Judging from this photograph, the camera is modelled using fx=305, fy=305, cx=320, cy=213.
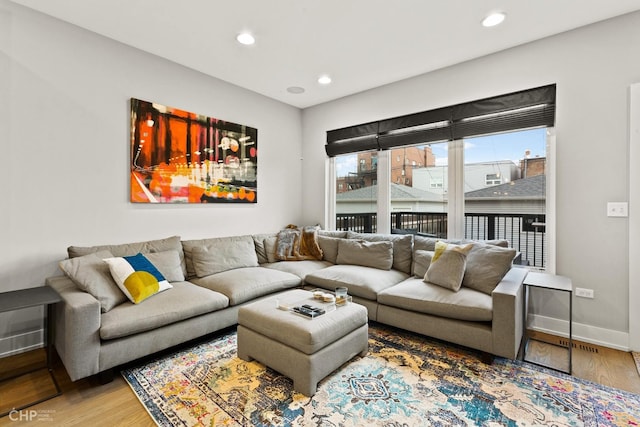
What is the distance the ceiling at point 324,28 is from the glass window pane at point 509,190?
0.97 meters

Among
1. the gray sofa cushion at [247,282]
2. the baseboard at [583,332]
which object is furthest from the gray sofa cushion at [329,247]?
the baseboard at [583,332]

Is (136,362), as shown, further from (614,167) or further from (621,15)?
(621,15)

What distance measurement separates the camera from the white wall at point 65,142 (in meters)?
2.40

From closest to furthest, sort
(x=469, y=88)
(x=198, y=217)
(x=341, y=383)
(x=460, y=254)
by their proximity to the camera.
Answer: (x=341, y=383)
(x=460, y=254)
(x=469, y=88)
(x=198, y=217)

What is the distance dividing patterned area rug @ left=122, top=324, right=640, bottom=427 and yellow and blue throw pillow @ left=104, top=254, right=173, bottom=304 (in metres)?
0.54

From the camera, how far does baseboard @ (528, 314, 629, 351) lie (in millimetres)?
2572

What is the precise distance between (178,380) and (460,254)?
2.48 meters

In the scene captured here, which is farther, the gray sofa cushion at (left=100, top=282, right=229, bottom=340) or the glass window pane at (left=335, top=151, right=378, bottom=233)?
the glass window pane at (left=335, top=151, right=378, bottom=233)

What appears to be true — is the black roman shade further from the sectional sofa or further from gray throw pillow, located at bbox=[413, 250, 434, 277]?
gray throw pillow, located at bbox=[413, 250, 434, 277]

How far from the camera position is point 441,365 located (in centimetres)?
230

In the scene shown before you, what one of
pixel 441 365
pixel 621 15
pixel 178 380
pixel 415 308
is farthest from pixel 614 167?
pixel 178 380

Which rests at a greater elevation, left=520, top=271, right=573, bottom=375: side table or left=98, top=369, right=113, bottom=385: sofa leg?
left=520, top=271, right=573, bottom=375: side table

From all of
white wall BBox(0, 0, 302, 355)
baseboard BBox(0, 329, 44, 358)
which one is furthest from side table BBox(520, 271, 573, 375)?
baseboard BBox(0, 329, 44, 358)

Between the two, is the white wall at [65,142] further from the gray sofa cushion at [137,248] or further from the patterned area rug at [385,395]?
the patterned area rug at [385,395]
